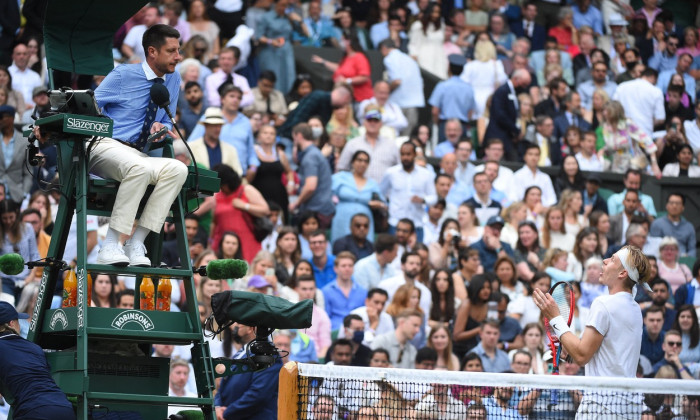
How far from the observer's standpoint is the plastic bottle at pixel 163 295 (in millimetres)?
9547

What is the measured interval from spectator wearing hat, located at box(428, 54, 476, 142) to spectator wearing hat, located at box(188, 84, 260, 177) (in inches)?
187

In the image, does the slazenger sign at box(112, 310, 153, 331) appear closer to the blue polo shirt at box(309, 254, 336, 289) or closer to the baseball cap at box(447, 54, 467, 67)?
the blue polo shirt at box(309, 254, 336, 289)

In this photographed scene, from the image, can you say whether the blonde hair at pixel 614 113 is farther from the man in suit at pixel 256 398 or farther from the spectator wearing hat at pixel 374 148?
the man in suit at pixel 256 398

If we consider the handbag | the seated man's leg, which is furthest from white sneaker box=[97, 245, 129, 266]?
the handbag

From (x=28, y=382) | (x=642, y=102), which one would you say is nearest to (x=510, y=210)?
(x=642, y=102)

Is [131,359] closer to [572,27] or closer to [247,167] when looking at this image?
[247,167]

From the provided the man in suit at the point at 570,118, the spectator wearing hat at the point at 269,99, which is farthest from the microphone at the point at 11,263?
the man in suit at the point at 570,118

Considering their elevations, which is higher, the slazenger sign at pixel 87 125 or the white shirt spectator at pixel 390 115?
the slazenger sign at pixel 87 125

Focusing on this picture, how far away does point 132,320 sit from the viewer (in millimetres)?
8891

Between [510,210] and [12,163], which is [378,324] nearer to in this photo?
[510,210]

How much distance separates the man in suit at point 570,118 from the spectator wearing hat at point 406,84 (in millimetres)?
2347

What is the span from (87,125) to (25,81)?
990 cm

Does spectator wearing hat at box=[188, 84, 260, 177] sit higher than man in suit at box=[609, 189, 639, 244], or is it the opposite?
spectator wearing hat at box=[188, 84, 260, 177]

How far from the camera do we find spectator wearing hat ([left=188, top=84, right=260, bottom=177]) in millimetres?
17375
